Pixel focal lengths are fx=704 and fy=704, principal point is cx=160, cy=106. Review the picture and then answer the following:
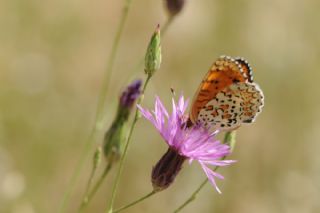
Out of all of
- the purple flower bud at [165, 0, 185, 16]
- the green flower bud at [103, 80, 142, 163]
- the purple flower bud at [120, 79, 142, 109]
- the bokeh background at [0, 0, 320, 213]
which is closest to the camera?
the green flower bud at [103, 80, 142, 163]

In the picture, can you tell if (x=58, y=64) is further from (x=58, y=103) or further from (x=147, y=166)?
(x=147, y=166)

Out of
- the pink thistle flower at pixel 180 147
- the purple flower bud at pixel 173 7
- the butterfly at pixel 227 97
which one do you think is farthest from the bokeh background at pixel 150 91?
the butterfly at pixel 227 97

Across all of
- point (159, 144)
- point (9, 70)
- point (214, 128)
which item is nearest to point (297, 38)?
point (159, 144)

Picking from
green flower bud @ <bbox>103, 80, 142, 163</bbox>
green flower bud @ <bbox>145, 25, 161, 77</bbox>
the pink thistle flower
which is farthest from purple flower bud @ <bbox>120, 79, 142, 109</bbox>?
green flower bud @ <bbox>145, 25, 161, 77</bbox>

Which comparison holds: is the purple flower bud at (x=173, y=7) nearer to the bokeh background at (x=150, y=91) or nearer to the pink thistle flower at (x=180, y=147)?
A: the bokeh background at (x=150, y=91)

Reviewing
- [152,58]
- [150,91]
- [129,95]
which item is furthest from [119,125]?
[150,91]

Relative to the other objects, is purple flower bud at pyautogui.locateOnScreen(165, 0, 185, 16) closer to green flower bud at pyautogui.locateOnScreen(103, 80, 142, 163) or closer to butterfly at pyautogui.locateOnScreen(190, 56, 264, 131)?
green flower bud at pyautogui.locateOnScreen(103, 80, 142, 163)
